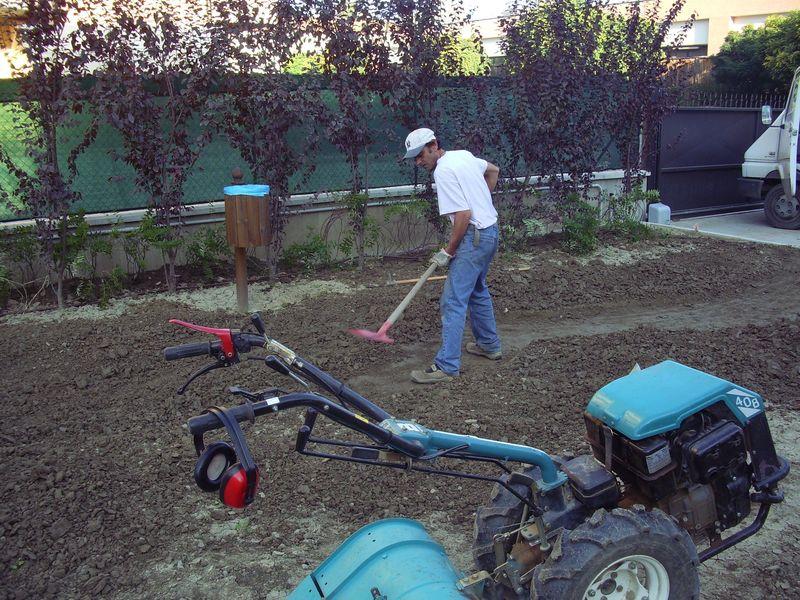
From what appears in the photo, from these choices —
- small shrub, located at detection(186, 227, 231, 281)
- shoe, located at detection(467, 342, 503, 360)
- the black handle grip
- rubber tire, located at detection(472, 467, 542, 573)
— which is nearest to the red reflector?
the black handle grip

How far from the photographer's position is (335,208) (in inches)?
334

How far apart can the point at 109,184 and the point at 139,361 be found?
2.78 m

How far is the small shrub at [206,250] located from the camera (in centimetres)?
754

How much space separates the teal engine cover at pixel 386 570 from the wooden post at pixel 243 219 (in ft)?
14.3

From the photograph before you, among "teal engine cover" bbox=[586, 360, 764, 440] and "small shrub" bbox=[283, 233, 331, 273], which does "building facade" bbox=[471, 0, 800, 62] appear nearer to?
"small shrub" bbox=[283, 233, 331, 273]

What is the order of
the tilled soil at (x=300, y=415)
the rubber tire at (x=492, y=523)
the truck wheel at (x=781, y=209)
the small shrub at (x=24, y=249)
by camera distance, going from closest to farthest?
the rubber tire at (x=492, y=523), the tilled soil at (x=300, y=415), the small shrub at (x=24, y=249), the truck wheel at (x=781, y=209)

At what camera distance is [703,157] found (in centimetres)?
1320

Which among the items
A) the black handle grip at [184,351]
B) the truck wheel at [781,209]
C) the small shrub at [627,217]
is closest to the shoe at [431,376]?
the black handle grip at [184,351]

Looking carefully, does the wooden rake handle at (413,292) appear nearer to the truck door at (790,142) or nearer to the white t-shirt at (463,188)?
→ the white t-shirt at (463,188)

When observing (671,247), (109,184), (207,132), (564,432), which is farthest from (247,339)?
(671,247)

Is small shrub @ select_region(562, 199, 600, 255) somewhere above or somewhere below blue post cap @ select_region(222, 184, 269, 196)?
below

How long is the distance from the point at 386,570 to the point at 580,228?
25.0ft

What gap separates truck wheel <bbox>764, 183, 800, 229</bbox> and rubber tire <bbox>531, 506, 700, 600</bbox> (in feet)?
34.8

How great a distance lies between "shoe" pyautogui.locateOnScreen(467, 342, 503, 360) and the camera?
584cm
